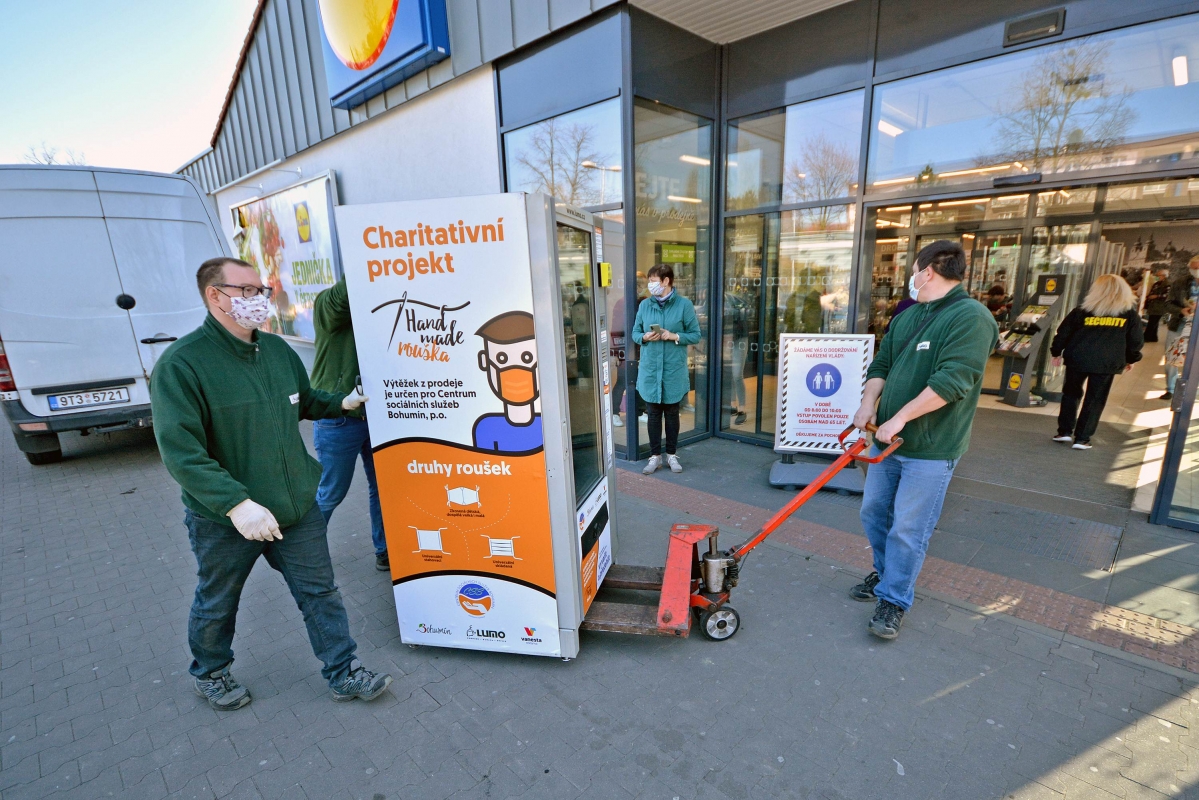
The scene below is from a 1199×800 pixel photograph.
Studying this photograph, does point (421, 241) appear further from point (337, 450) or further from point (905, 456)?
point (905, 456)

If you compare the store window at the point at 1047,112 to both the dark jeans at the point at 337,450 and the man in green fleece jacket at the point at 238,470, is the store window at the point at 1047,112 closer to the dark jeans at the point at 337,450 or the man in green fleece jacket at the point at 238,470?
the dark jeans at the point at 337,450

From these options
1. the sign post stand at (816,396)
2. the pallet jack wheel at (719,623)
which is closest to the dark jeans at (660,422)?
the sign post stand at (816,396)

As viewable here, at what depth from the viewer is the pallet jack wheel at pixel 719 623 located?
2.81m

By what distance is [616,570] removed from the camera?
3312 millimetres

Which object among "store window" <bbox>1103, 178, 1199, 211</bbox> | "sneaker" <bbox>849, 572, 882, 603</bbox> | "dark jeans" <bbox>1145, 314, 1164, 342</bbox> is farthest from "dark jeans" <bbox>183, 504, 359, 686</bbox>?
"dark jeans" <bbox>1145, 314, 1164, 342</bbox>

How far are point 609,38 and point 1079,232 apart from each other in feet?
24.3

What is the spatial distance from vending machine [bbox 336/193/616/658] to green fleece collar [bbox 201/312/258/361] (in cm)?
45

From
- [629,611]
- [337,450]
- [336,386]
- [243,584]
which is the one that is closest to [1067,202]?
[629,611]

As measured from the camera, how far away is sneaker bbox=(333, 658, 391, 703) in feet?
8.14

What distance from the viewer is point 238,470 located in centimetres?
221

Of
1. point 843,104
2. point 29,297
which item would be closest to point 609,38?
point 843,104

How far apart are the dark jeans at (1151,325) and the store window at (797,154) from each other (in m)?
8.29

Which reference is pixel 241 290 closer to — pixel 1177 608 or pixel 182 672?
pixel 182 672

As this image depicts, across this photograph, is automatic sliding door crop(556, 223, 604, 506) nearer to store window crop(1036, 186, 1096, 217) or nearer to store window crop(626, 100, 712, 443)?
store window crop(626, 100, 712, 443)
